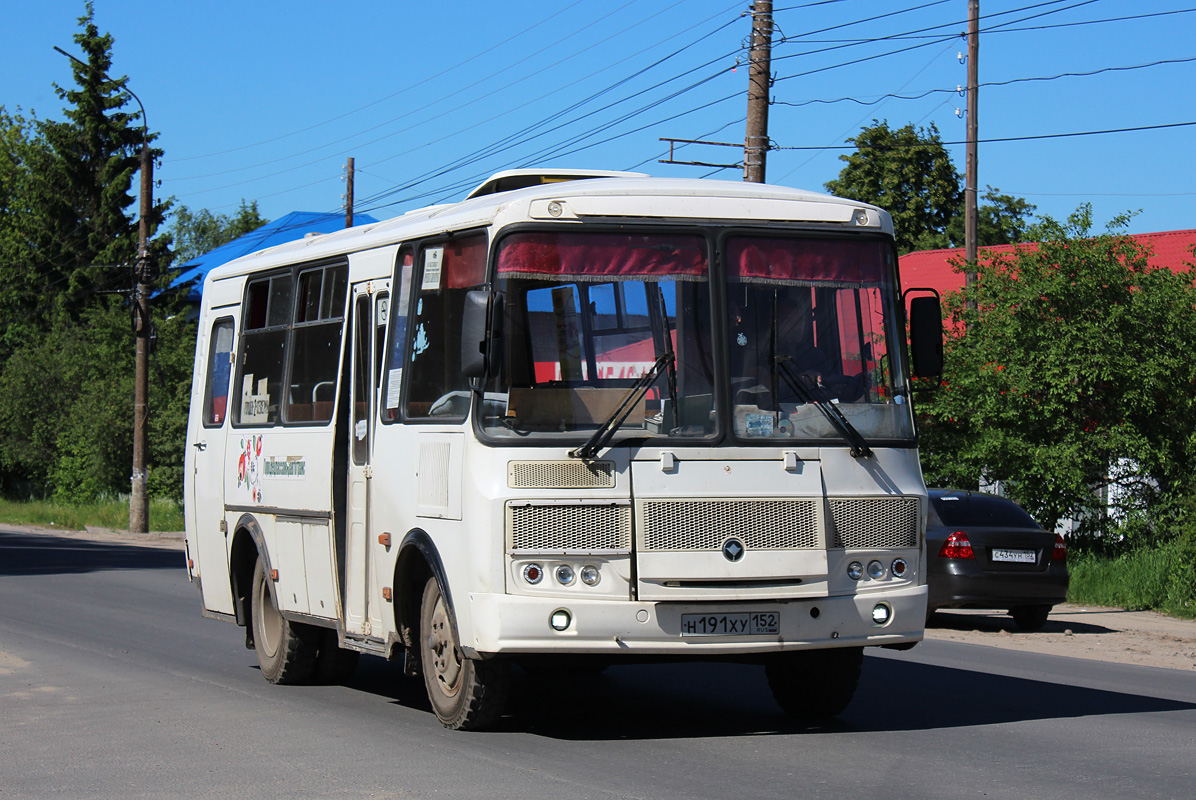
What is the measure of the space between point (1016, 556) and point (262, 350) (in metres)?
8.49

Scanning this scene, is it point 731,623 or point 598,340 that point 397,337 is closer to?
point 598,340

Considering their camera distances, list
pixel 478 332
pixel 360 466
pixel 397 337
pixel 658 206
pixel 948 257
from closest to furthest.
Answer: pixel 478 332
pixel 658 206
pixel 397 337
pixel 360 466
pixel 948 257

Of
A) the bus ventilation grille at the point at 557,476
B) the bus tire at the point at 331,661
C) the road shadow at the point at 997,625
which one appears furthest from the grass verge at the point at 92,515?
the bus ventilation grille at the point at 557,476

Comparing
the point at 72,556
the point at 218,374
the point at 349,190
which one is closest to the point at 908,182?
the point at 349,190

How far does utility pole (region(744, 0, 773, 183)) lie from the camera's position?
20.4m

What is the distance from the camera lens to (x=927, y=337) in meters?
8.99

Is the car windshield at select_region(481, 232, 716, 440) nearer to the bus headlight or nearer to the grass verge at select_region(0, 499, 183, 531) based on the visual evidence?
the bus headlight

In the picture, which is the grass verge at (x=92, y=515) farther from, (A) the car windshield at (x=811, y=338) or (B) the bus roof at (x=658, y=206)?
(A) the car windshield at (x=811, y=338)

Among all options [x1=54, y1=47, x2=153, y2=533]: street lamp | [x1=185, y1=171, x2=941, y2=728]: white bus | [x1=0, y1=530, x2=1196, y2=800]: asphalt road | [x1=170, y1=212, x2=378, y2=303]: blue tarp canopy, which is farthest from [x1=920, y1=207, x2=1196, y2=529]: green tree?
[x1=170, y1=212, x2=378, y2=303]: blue tarp canopy

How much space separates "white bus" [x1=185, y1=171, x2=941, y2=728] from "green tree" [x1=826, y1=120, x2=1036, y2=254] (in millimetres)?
47144

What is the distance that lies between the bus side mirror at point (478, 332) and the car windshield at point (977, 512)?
956 centimetres

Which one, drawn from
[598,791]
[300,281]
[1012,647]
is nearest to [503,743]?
[598,791]

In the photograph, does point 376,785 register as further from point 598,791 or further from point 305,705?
point 305,705

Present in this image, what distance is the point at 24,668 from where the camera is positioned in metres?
12.4
